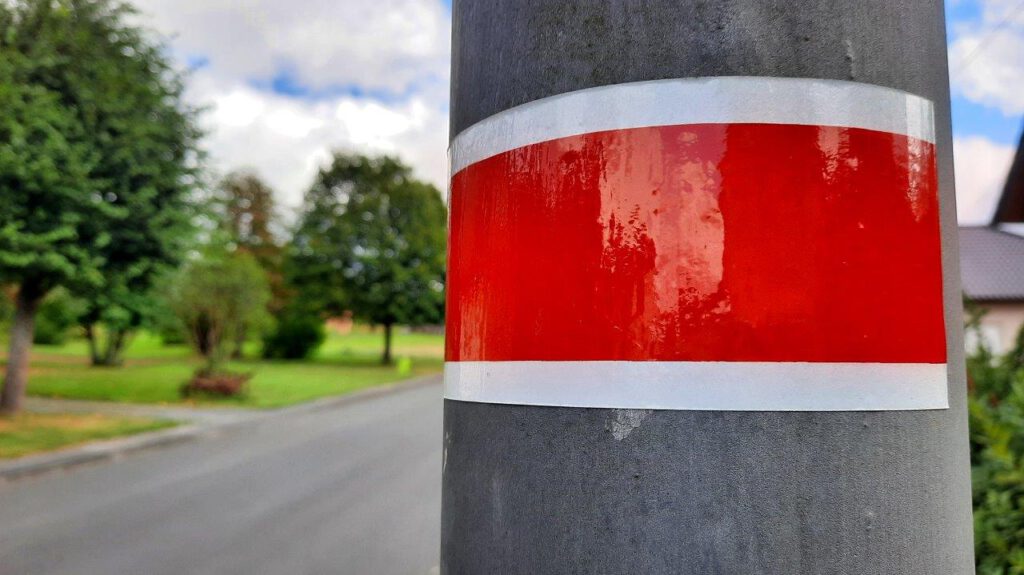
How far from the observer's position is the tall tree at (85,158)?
11.7m

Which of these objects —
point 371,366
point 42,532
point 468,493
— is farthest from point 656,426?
point 371,366

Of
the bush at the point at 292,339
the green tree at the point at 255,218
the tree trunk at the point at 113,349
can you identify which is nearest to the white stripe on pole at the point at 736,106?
the tree trunk at the point at 113,349

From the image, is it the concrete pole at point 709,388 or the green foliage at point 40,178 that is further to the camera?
the green foliage at point 40,178

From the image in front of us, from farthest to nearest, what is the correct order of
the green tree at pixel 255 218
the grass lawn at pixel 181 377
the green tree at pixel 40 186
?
the green tree at pixel 255 218
the grass lawn at pixel 181 377
the green tree at pixel 40 186

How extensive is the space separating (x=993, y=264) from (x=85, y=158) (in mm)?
31218

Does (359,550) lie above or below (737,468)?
below

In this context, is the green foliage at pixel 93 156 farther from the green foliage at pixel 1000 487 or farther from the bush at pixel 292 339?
the bush at pixel 292 339

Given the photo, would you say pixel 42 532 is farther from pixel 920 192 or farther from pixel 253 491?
pixel 920 192

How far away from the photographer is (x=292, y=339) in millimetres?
39219

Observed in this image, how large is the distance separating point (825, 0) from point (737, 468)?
0.79 metres

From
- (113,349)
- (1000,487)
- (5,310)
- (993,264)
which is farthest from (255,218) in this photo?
(1000,487)

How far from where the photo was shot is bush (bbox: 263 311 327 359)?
128 feet

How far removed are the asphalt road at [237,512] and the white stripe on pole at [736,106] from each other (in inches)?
196

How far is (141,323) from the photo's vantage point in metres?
16.0
